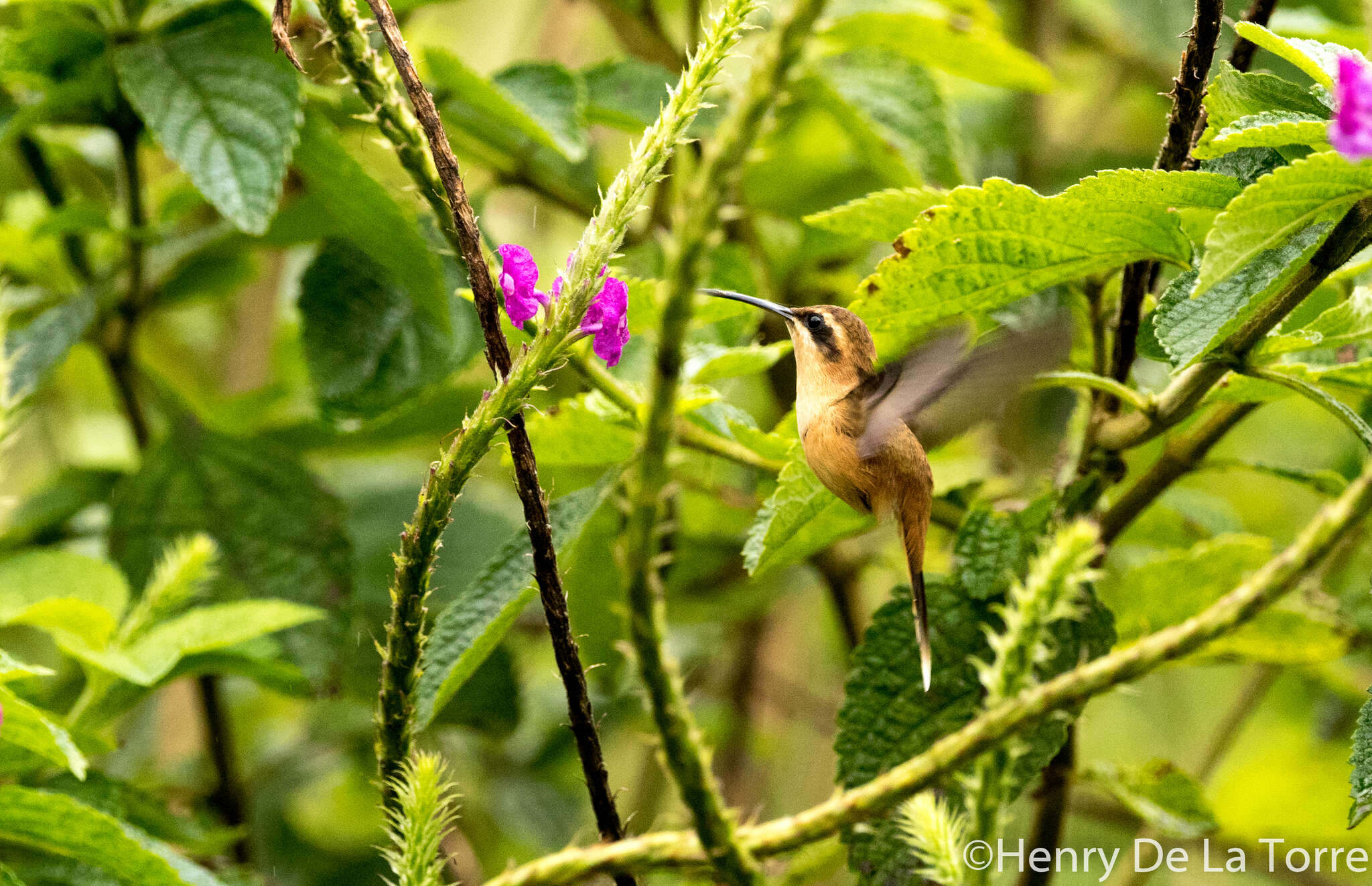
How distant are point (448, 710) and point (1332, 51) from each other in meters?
1.23

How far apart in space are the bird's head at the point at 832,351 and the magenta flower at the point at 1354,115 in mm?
561

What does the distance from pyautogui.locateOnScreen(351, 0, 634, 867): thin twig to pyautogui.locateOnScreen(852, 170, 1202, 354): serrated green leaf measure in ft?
0.99

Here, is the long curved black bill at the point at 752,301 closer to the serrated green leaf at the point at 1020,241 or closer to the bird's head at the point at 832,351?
the bird's head at the point at 832,351

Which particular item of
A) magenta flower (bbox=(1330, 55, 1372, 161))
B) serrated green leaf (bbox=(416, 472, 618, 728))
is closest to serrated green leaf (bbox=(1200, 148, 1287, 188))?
magenta flower (bbox=(1330, 55, 1372, 161))

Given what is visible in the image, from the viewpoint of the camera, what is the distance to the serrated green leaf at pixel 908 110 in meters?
1.49

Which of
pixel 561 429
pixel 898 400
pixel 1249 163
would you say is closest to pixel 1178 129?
pixel 1249 163

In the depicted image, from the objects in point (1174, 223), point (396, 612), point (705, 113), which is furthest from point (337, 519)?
point (1174, 223)

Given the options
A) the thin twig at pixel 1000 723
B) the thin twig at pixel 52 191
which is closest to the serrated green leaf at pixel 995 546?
the thin twig at pixel 1000 723

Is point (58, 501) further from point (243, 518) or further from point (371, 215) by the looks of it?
point (371, 215)

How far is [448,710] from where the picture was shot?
1530 mm

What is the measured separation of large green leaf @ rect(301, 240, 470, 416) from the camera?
132 centimetres

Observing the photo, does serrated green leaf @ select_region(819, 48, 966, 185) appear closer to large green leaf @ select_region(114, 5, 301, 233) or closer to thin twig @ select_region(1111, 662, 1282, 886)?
large green leaf @ select_region(114, 5, 301, 233)

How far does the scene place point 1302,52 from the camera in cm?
71

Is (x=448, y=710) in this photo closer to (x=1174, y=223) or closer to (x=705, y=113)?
(x=705, y=113)
